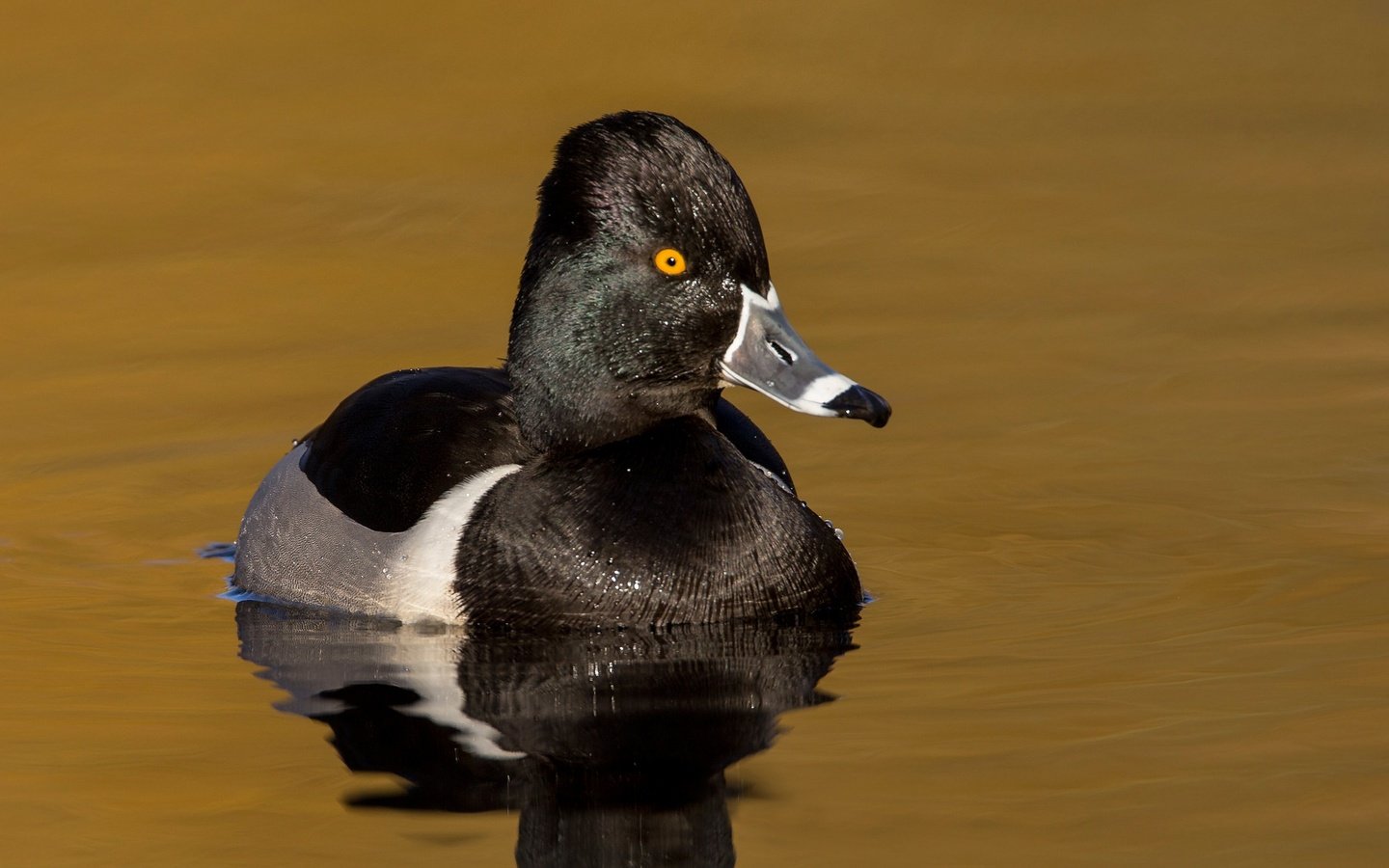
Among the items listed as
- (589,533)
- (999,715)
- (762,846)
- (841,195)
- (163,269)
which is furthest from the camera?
(841,195)

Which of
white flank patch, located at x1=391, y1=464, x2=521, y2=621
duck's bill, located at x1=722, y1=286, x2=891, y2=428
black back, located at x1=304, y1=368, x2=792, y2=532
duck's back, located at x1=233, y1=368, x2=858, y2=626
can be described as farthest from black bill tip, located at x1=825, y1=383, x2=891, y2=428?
white flank patch, located at x1=391, y1=464, x2=521, y2=621

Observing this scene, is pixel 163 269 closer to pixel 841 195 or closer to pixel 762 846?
pixel 841 195

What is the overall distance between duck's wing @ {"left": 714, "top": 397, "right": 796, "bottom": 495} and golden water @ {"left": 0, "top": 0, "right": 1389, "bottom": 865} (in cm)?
49

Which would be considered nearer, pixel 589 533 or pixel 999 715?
pixel 999 715

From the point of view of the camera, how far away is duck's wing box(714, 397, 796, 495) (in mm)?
7855

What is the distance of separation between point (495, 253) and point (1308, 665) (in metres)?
6.45

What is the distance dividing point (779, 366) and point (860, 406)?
357 millimetres

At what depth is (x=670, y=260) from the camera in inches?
289

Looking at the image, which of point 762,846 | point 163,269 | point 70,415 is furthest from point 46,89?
point 762,846

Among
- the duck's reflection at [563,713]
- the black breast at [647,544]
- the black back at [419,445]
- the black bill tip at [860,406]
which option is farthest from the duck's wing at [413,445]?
the black bill tip at [860,406]

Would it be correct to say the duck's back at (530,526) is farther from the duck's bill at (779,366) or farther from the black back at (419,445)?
the duck's bill at (779,366)

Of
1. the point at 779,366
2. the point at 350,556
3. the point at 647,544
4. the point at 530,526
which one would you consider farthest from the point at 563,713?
the point at 350,556

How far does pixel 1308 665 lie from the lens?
670cm

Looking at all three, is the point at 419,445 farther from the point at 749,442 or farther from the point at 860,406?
the point at 860,406
